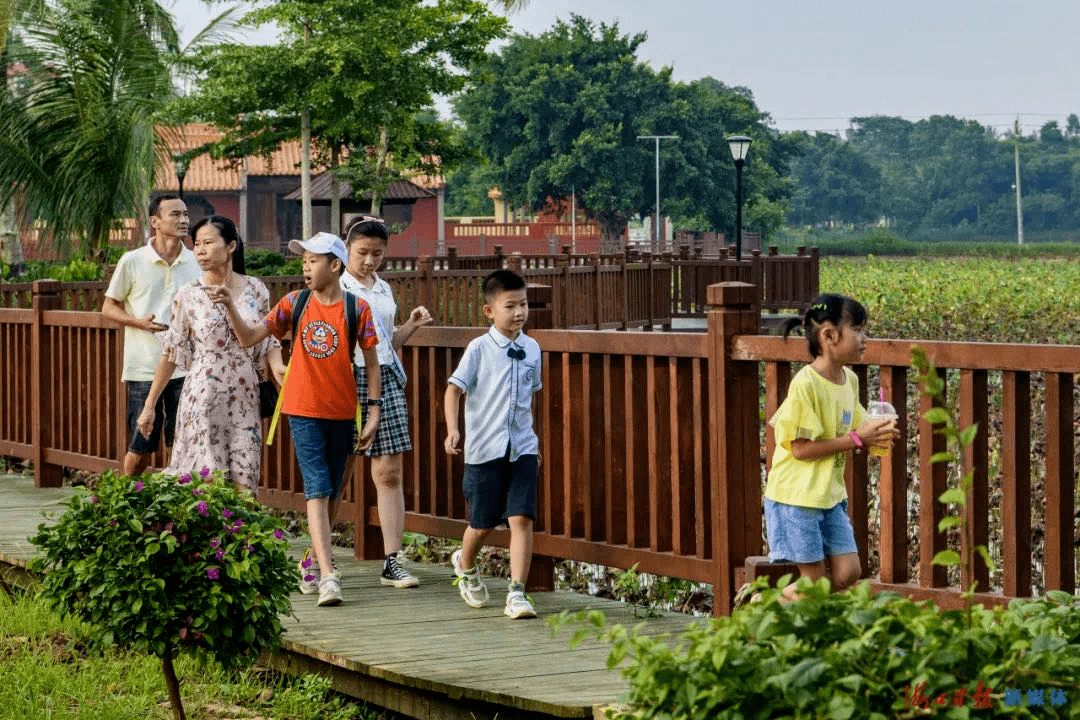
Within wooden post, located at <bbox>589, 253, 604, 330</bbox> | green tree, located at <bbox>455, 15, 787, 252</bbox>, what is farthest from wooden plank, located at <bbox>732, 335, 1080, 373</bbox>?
green tree, located at <bbox>455, 15, 787, 252</bbox>

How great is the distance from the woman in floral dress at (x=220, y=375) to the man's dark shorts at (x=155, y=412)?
54cm

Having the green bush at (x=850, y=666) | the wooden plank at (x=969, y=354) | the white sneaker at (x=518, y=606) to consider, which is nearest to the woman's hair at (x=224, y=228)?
the white sneaker at (x=518, y=606)

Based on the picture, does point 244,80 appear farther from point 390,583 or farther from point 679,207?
point 679,207

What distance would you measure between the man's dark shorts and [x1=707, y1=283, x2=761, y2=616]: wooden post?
2647mm

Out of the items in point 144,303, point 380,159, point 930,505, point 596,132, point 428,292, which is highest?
point 596,132

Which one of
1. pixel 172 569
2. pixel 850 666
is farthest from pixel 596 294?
pixel 850 666

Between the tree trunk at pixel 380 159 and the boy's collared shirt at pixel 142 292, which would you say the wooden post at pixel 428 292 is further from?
the tree trunk at pixel 380 159

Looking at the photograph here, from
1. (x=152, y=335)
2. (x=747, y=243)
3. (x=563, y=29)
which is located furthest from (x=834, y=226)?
(x=152, y=335)

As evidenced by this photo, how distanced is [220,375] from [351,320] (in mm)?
664

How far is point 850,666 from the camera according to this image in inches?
105

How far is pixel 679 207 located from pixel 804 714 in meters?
92.1

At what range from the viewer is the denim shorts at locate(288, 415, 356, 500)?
6.73m

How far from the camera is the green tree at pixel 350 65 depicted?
1684 inches

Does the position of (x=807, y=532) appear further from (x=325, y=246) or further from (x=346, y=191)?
(x=346, y=191)
